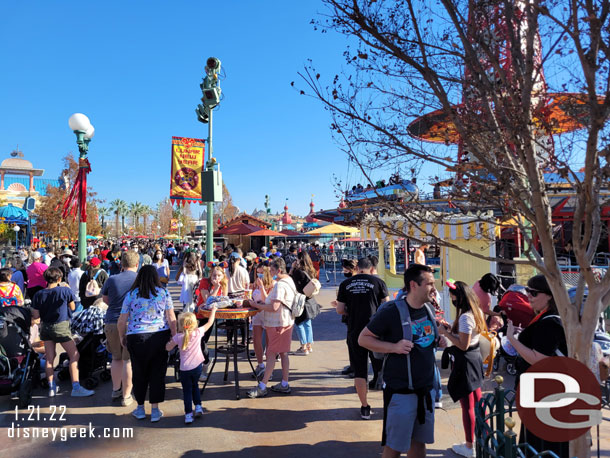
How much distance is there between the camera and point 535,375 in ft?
7.98

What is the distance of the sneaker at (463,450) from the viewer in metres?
3.61

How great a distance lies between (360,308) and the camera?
15.5ft

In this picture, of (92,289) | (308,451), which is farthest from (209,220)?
(308,451)

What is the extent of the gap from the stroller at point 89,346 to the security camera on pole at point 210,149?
10.2 ft

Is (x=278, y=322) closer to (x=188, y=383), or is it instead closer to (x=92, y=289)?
(x=188, y=383)

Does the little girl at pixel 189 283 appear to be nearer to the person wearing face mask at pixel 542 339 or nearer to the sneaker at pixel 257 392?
the sneaker at pixel 257 392

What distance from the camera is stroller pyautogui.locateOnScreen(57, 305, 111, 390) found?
18.6 feet

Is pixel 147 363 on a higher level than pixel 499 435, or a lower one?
lower

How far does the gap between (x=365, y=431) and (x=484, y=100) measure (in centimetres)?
347

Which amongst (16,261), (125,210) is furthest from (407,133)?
(125,210)

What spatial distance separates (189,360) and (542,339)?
345 cm

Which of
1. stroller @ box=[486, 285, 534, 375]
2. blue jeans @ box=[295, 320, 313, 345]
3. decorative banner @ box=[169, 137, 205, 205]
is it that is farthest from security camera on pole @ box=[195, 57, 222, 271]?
stroller @ box=[486, 285, 534, 375]

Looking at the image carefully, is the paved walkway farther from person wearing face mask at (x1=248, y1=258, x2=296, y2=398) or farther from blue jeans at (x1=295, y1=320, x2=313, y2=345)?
blue jeans at (x1=295, y1=320, x2=313, y2=345)

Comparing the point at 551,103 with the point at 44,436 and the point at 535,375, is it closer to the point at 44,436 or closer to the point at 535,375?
the point at 535,375
